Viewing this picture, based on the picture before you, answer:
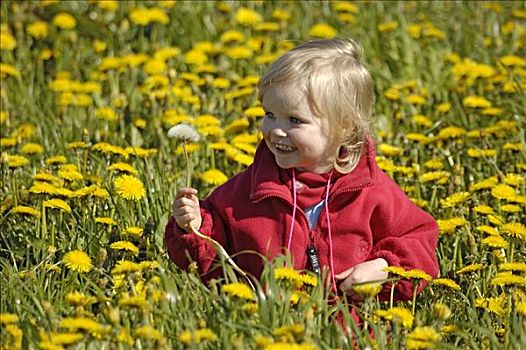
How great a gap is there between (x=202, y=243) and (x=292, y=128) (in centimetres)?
39

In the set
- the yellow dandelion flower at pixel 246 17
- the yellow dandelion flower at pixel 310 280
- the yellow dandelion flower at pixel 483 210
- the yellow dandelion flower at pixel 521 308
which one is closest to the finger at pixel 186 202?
the yellow dandelion flower at pixel 310 280

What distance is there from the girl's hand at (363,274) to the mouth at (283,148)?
0.36m

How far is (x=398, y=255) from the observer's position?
10.6 feet

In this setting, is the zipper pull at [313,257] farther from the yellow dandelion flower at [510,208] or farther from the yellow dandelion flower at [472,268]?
the yellow dandelion flower at [510,208]

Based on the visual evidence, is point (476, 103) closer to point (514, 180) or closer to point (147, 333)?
point (514, 180)

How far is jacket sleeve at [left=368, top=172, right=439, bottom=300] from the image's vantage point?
3211mm

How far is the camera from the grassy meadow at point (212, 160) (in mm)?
2758

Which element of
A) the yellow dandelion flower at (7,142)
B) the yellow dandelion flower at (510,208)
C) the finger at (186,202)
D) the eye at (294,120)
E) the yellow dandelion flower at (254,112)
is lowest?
the yellow dandelion flower at (510,208)

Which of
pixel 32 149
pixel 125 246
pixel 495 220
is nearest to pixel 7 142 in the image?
pixel 32 149

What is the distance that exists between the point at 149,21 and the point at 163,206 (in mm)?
2164

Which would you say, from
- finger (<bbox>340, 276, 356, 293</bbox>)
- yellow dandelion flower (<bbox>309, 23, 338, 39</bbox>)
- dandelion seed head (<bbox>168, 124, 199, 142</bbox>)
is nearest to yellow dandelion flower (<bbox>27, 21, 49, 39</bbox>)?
yellow dandelion flower (<bbox>309, 23, 338, 39</bbox>)

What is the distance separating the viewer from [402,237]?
3.27 meters

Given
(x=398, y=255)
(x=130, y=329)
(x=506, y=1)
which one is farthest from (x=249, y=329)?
(x=506, y=1)

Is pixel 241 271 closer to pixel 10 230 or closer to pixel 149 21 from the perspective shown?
pixel 10 230
